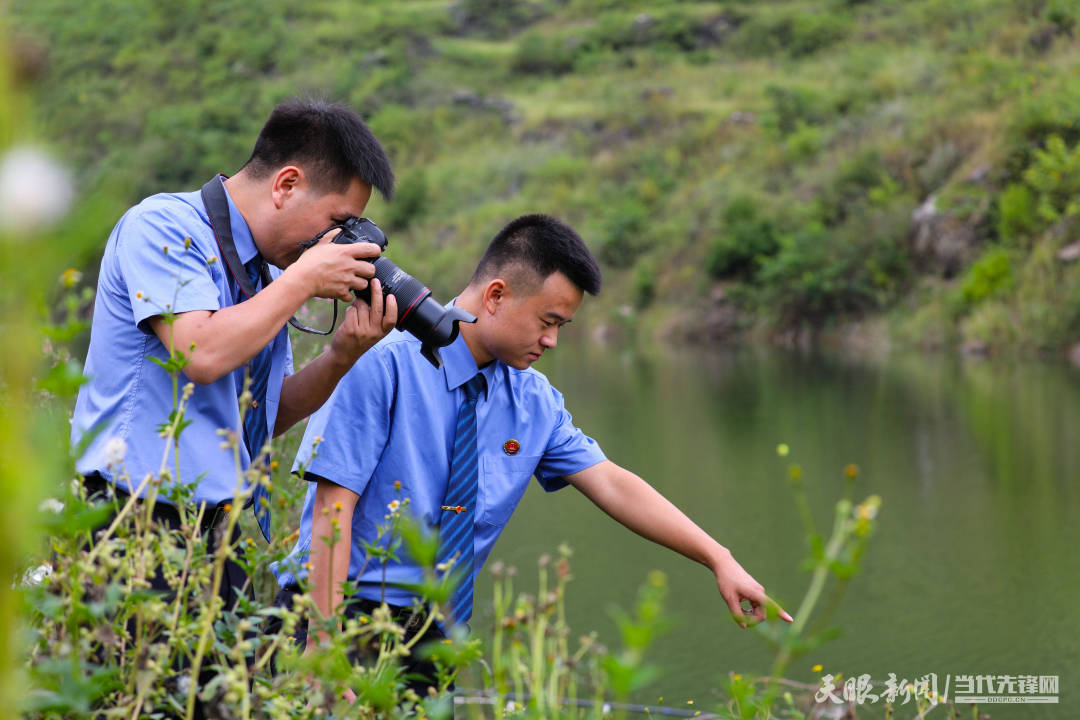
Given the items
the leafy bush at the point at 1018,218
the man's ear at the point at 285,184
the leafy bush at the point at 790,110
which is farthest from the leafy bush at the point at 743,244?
the man's ear at the point at 285,184

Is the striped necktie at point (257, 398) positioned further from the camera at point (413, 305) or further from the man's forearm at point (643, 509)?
the man's forearm at point (643, 509)

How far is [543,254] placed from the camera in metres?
2.40

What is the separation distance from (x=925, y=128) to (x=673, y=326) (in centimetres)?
651

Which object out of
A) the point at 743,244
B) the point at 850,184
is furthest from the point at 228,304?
the point at 850,184

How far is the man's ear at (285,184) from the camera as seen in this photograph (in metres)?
1.92

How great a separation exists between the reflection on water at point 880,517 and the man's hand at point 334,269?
232 cm

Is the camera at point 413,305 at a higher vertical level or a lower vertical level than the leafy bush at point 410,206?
lower

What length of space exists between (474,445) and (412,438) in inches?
4.9

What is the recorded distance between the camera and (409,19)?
67188 mm

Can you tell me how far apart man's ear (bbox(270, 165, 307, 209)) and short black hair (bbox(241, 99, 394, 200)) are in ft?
0.07

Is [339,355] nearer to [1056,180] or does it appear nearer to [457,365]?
[457,365]

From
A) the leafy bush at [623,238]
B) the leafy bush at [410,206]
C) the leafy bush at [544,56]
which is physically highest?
the leafy bush at [544,56]

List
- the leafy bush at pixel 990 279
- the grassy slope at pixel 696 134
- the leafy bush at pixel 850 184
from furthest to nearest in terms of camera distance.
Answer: the leafy bush at pixel 850 184 → the grassy slope at pixel 696 134 → the leafy bush at pixel 990 279

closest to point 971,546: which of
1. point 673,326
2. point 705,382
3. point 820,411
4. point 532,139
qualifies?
point 820,411
